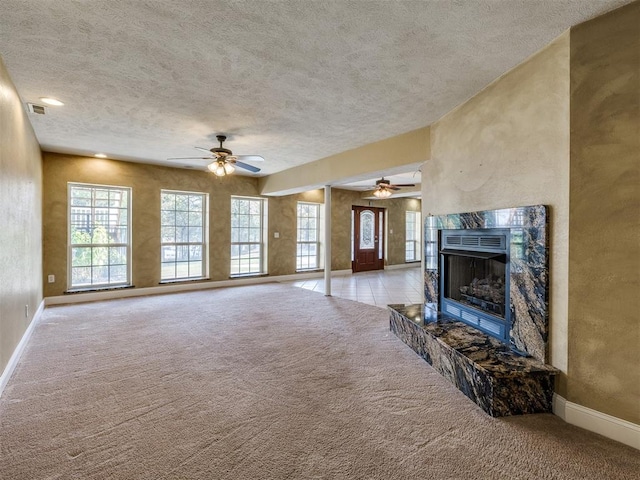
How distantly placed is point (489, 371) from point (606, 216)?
125 cm

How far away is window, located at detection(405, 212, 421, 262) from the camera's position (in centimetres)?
1121

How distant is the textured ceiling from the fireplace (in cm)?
144

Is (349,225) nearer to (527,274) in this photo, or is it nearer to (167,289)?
(167,289)

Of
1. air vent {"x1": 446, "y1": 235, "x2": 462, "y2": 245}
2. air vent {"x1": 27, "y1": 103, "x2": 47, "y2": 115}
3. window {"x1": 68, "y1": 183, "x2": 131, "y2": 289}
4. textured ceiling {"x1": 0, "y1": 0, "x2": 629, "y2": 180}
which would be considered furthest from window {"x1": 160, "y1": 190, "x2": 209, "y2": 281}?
air vent {"x1": 446, "y1": 235, "x2": 462, "y2": 245}

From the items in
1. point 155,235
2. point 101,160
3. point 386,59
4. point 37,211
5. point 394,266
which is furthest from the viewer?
point 394,266

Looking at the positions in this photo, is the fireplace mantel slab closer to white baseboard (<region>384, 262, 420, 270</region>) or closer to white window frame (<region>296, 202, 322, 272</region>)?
white window frame (<region>296, 202, 322, 272</region>)

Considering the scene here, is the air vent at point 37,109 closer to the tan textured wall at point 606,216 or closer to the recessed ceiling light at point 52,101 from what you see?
the recessed ceiling light at point 52,101

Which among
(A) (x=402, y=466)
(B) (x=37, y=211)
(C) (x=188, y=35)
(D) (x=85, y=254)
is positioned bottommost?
(A) (x=402, y=466)

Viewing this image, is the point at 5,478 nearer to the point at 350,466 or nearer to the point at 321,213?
the point at 350,466

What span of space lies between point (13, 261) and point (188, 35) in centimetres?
273

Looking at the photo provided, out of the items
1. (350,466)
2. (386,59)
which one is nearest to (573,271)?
(350,466)

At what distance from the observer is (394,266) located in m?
10.7

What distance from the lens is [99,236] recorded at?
19.7ft

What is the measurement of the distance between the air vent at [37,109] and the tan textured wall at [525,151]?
452 cm
